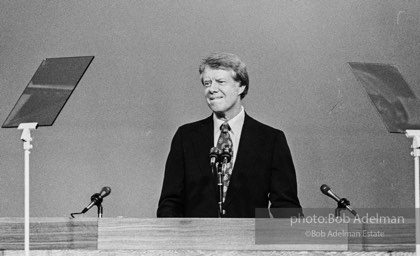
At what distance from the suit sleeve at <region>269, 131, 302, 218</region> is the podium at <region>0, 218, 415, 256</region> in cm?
68

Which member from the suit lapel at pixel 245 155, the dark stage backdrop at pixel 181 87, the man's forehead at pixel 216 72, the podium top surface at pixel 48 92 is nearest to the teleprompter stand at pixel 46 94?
the podium top surface at pixel 48 92

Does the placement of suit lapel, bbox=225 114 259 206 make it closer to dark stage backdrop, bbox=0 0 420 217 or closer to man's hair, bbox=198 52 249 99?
man's hair, bbox=198 52 249 99

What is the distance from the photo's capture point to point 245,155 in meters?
4.74

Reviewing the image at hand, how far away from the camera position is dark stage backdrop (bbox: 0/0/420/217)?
6.11 m

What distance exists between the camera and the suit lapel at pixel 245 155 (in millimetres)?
4641

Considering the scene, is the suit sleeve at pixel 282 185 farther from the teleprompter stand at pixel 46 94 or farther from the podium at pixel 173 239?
the teleprompter stand at pixel 46 94

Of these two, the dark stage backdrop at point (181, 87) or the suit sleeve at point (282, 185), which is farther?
the dark stage backdrop at point (181, 87)

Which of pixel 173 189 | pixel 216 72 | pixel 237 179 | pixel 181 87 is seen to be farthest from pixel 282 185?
pixel 181 87

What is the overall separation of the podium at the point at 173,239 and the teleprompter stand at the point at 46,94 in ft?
0.48

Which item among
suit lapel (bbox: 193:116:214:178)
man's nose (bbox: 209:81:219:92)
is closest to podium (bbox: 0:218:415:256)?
suit lapel (bbox: 193:116:214:178)

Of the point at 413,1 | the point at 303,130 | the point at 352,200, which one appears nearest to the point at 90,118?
the point at 303,130

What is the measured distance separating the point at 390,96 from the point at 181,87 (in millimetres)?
2413

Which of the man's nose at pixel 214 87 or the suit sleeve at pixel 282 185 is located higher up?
the man's nose at pixel 214 87

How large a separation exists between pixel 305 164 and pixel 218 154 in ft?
6.82
